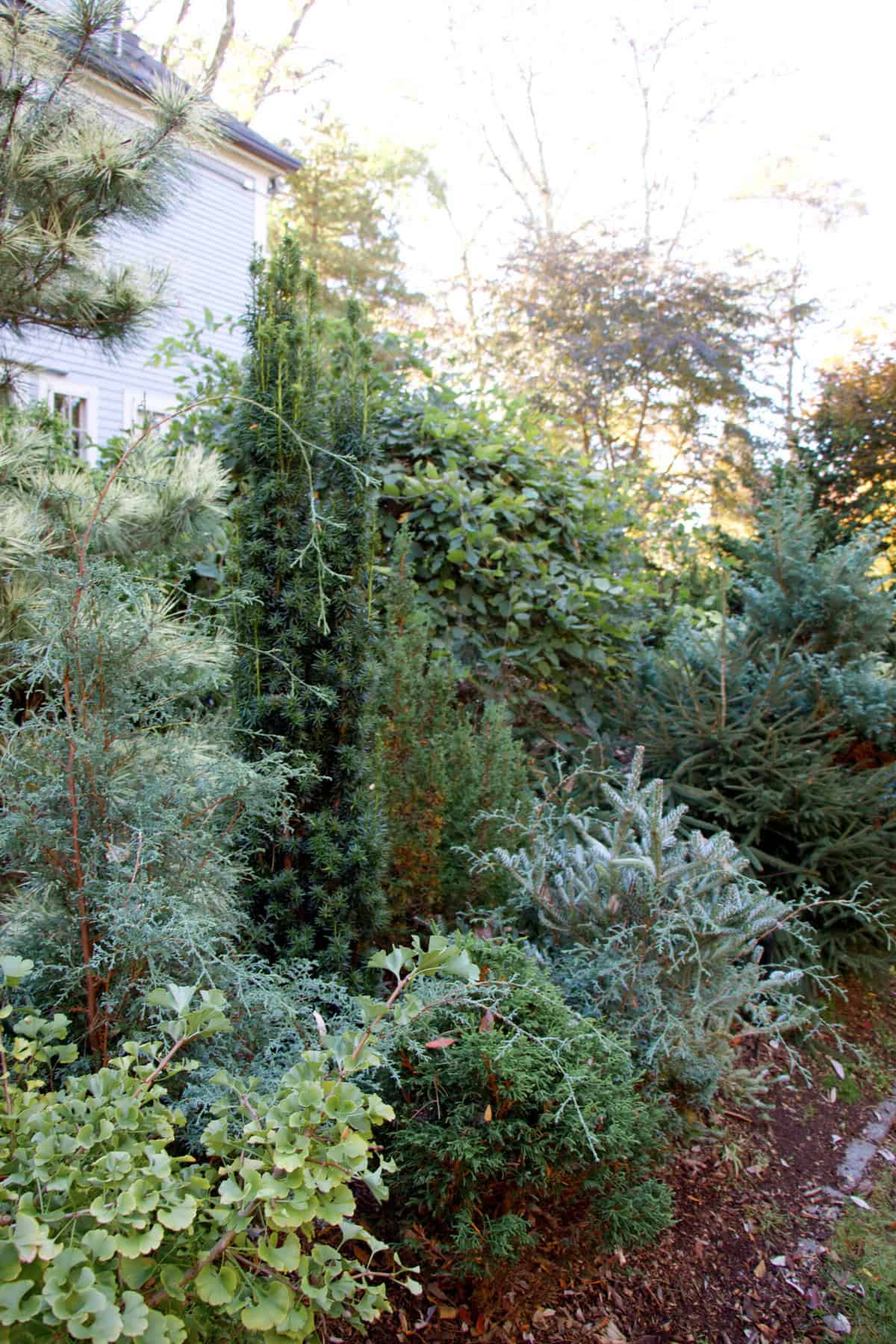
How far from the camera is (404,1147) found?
1.86 metres

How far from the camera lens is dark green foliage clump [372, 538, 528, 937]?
284 centimetres

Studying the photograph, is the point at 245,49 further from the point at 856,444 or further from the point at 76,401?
the point at 856,444

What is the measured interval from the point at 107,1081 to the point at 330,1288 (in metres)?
0.45

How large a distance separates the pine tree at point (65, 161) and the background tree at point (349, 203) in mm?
17450

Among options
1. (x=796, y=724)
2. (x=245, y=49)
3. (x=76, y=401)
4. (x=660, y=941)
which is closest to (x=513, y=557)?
(x=796, y=724)

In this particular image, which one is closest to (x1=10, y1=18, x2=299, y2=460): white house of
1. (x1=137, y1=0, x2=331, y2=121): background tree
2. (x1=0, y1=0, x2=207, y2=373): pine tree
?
(x1=137, y1=0, x2=331, y2=121): background tree

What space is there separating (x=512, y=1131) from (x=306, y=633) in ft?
4.39

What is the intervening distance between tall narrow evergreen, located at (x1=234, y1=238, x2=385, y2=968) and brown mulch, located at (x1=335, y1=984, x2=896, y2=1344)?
834 millimetres

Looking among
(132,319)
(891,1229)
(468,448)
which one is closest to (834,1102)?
(891,1229)

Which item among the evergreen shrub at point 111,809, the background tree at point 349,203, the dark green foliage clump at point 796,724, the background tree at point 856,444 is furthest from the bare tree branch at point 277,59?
the evergreen shrub at point 111,809

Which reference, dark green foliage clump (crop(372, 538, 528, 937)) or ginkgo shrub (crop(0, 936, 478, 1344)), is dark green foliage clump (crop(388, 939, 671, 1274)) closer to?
ginkgo shrub (crop(0, 936, 478, 1344))

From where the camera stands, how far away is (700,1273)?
2.12 m

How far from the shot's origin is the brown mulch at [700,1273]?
1882 mm

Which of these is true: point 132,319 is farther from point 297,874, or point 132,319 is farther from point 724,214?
point 724,214
